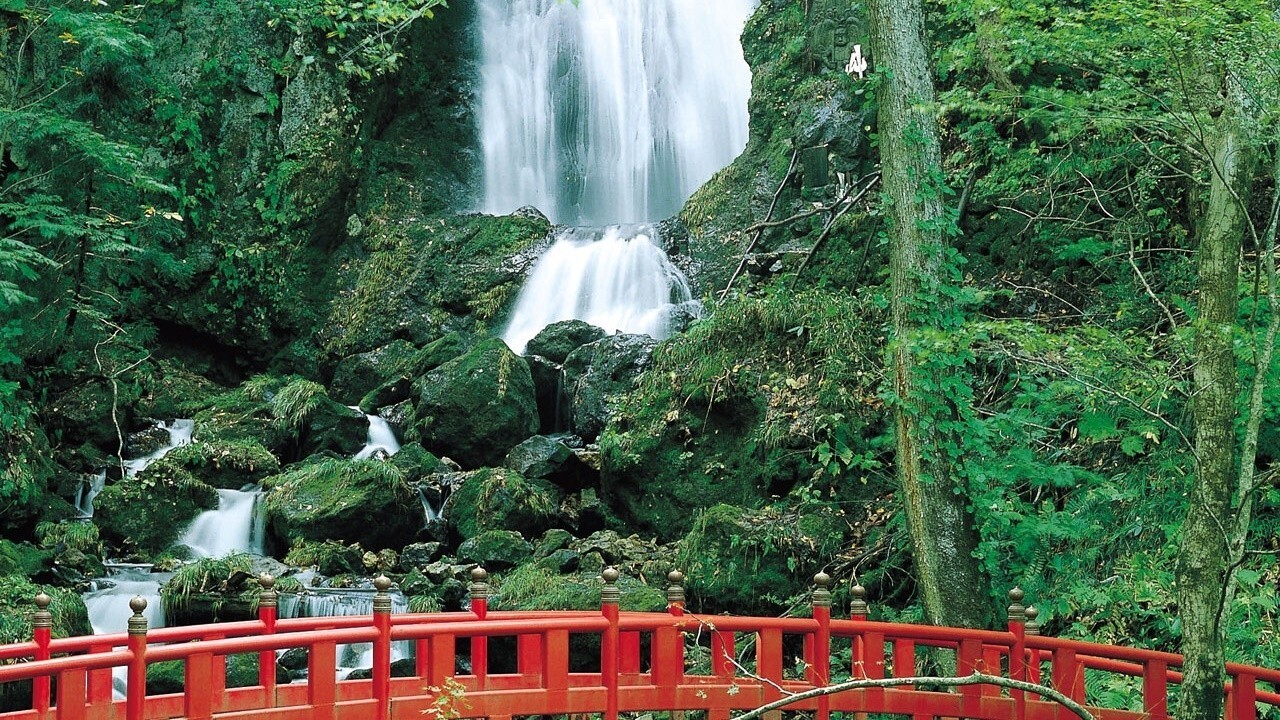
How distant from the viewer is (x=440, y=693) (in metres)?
6.95

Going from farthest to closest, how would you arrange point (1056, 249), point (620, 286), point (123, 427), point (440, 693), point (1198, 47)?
point (620, 286) → point (123, 427) → point (1056, 249) → point (1198, 47) → point (440, 693)

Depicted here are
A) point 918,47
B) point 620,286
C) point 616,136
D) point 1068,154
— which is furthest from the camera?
point 616,136

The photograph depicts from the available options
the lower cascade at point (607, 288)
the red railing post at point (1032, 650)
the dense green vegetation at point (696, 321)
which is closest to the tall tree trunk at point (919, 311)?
the dense green vegetation at point (696, 321)

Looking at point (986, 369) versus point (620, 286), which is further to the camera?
point (620, 286)

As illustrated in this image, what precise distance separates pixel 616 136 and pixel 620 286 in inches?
269

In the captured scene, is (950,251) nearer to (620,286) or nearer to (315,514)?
(315,514)

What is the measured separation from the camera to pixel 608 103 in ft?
88.4

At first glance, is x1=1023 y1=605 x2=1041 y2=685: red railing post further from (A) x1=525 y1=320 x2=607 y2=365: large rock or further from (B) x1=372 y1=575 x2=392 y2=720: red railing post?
(A) x1=525 y1=320 x2=607 y2=365: large rock

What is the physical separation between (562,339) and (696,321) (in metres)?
5.67

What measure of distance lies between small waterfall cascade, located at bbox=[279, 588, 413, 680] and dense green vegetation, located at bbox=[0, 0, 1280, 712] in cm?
71

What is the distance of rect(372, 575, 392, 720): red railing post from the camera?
6746 millimetres

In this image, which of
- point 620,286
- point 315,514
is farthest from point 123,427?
point 620,286

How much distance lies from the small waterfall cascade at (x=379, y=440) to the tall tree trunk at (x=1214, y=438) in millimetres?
11449

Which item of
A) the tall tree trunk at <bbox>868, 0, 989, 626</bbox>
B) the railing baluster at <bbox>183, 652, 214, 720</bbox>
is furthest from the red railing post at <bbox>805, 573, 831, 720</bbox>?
the railing baluster at <bbox>183, 652, 214, 720</bbox>
